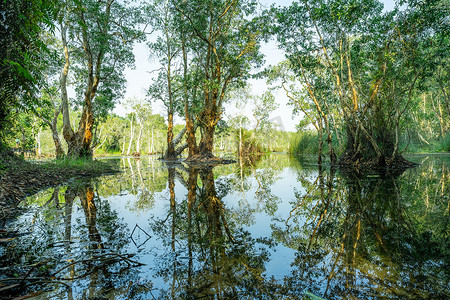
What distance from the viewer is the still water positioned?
4.43 feet

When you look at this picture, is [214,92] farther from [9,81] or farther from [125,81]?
[9,81]

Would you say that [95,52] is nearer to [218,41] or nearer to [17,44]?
[218,41]

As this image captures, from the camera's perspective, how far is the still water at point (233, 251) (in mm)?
1352

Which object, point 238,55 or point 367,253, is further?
point 238,55

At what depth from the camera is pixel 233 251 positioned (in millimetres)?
1890

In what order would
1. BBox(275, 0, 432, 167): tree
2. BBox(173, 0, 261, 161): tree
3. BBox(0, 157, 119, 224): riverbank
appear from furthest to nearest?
BBox(173, 0, 261, 161): tree → BBox(275, 0, 432, 167): tree → BBox(0, 157, 119, 224): riverbank

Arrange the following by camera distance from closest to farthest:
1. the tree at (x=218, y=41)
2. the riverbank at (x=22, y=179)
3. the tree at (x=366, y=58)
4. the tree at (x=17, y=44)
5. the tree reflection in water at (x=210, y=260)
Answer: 1. the tree reflection in water at (x=210, y=260)
2. the tree at (x=17, y=44)
3. the riverbank at (x=22, y=179)
4. the tree at (x=366, y=58)
5. the tree at (x=218, y=41)

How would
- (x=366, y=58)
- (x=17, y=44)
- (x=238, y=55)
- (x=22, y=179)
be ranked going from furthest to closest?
(x=238, y=55) → (x=366, y=58) → (x=22, y=179) → (x=17, y=44)

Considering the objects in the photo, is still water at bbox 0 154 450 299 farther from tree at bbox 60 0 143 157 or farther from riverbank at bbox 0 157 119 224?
tree at bbox 60 0 143 157

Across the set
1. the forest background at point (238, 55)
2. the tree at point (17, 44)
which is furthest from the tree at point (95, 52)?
the tree at point (17, 44)

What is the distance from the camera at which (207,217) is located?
289 cm

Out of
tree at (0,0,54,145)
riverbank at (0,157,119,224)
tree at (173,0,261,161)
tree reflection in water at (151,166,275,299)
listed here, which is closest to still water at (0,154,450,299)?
tree reflection in water at (151,166,275,299)

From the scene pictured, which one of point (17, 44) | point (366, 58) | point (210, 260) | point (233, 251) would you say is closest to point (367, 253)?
point (233, 251)

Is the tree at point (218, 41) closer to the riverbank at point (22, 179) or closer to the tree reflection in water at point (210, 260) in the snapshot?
the riverbank at point (22, 179)
